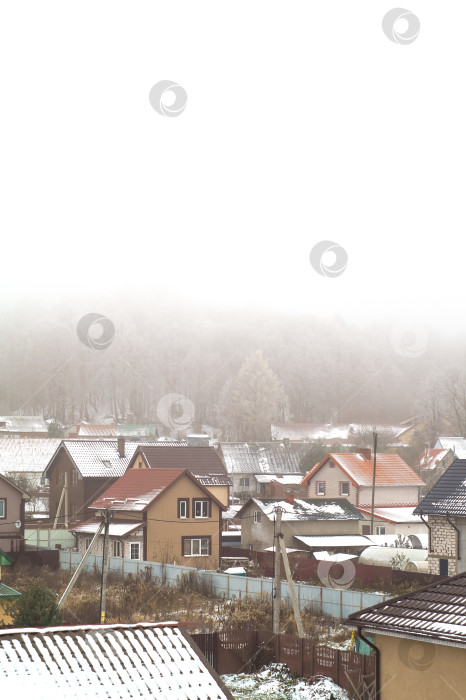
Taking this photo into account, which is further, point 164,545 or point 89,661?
point 164,545

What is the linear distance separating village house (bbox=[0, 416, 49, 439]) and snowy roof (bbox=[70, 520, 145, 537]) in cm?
6857

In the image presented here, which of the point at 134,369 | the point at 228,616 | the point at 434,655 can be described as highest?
the point at 134,369

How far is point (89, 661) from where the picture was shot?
9195 millimetres

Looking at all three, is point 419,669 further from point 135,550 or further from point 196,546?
point 196,546

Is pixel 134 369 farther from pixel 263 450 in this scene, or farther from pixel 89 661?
pixel 89 661

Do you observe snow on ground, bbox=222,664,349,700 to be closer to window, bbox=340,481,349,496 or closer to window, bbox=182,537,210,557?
window, bbox=182,537,210,557

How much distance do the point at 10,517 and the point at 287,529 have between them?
13560 millimetres

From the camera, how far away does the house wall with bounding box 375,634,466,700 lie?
10.8 m

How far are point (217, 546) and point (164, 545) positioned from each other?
285 cm

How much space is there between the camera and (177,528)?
41656 mm

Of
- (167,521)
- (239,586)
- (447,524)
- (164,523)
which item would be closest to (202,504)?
(167,521)

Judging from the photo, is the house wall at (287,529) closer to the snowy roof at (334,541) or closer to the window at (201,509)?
the snowy roof at (334,541)

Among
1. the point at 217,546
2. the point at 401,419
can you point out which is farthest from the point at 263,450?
the point at 401,419

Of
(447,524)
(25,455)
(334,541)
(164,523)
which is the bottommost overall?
(334,541)
